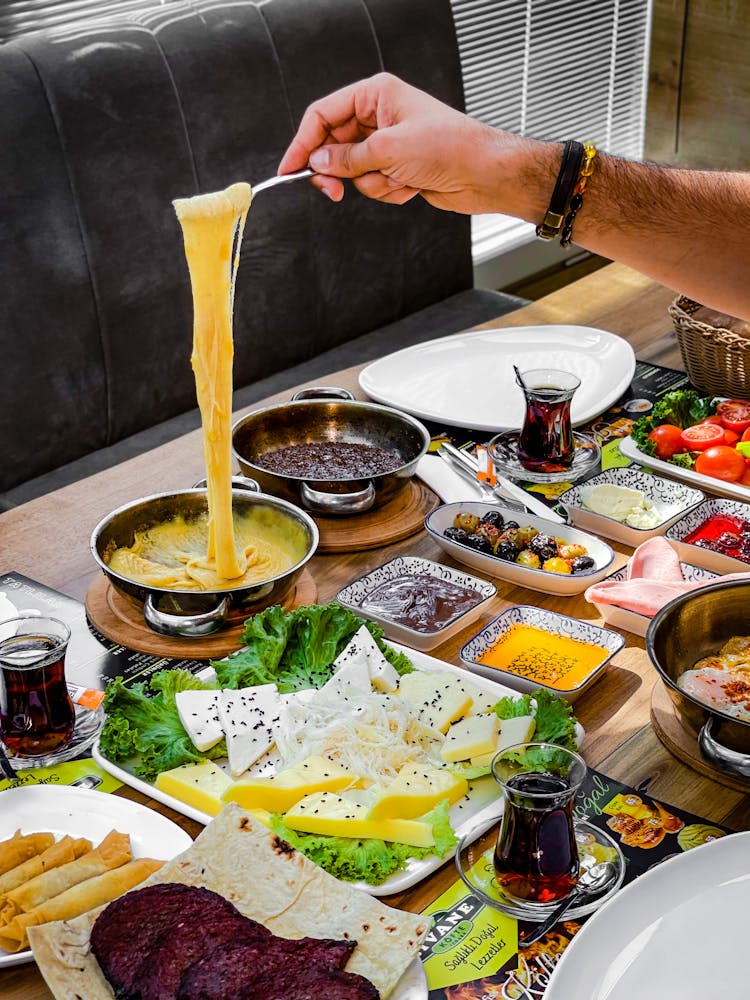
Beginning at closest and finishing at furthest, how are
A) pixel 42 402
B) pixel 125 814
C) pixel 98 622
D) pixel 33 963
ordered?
pixel 33 963 < pixel 125 814 < pixel 98 622 < pixel 42 402

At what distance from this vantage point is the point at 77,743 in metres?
1.51

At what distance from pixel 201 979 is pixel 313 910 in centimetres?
16

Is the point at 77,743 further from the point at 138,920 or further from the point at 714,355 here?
the point at 714,355

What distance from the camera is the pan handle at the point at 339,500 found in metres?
2.03

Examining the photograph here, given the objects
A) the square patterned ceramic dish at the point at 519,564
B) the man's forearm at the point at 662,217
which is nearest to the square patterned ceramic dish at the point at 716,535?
the square patterned ceramic dish at the point at 519,564

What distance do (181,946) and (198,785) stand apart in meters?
0.31

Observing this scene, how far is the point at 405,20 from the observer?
354 cm

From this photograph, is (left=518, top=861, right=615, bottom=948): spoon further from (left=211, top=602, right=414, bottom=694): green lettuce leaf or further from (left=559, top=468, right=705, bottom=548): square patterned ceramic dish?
(left=559, top=468, right=705, bottom=548): square patterned ceramic dish

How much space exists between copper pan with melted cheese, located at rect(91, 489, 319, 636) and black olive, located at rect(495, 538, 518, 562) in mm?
298

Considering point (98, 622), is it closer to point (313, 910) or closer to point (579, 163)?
point (313, 910)

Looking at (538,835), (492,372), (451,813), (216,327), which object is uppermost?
(216,327)

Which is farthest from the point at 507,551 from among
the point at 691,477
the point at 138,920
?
the point at 138,920

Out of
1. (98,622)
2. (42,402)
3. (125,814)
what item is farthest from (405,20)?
(125,814)

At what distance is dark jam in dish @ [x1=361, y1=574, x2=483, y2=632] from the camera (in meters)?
1.74
